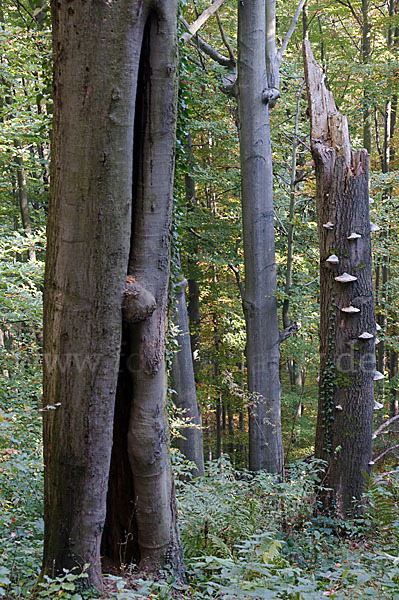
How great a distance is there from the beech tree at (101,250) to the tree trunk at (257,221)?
17.0ft

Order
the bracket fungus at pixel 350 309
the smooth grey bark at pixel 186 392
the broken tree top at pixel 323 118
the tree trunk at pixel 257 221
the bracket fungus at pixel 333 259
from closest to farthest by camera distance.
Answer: the bracket fungus at pixel 350 309
the bracket fungus at pixel 333 259
the broken tree top at pixel 323 118
the tree trunk at pixel 257 221
the smooth grey bark at pixel 186 392

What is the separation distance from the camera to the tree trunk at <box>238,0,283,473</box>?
8.42 meters

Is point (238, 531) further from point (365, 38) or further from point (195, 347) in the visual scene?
point (365, 38)

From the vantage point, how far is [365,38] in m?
14.5

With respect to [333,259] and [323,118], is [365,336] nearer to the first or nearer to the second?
[333,259]

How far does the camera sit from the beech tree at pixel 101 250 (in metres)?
2.82

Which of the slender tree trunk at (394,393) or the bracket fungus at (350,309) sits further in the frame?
the slender tree trunk at (394,393)

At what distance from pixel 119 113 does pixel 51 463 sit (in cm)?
209

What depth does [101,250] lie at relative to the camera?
9.57 feet

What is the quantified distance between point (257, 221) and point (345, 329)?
10.4ft

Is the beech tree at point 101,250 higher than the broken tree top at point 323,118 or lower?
lower

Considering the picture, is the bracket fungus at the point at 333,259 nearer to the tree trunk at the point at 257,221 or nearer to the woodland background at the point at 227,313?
the woodland background at the point at 227,313

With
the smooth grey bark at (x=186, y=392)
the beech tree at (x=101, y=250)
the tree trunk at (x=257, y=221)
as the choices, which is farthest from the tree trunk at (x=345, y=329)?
the smooth grey bark at (x=186, y=392)

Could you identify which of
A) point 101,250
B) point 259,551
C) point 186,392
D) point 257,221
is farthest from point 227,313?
point 101,250
